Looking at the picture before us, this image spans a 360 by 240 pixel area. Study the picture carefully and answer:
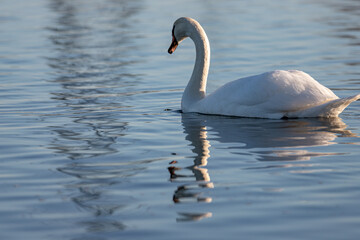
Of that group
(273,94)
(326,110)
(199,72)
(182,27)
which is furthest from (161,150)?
(182,27)

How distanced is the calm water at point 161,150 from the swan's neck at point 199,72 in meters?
0.36

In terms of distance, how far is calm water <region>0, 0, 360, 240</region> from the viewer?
528 centimetres

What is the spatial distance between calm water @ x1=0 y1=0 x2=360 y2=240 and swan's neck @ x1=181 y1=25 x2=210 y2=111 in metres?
0.36

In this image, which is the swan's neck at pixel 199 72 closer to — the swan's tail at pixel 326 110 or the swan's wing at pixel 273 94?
the swan's wing at pixel 273 94

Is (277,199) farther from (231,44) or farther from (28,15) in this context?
(28,15)

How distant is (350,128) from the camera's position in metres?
8.62

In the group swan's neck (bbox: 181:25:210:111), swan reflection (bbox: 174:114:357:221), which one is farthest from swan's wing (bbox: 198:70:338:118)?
swan's neck (bbox: 181:25:210:111)

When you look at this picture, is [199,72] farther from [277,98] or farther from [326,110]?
[326,110]

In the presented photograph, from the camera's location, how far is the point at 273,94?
8961 mm

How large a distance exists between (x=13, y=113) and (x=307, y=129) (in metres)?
4.12

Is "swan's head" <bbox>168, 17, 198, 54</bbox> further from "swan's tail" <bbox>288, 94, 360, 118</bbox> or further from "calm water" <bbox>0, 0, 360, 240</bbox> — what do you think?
"swan's tail" <bbox>288, 94, 360, 118</bbox>

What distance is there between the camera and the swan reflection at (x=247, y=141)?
6.24 meters

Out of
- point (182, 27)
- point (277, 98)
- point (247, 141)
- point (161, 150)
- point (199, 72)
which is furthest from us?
point (182, 27)

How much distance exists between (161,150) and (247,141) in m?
0.95
